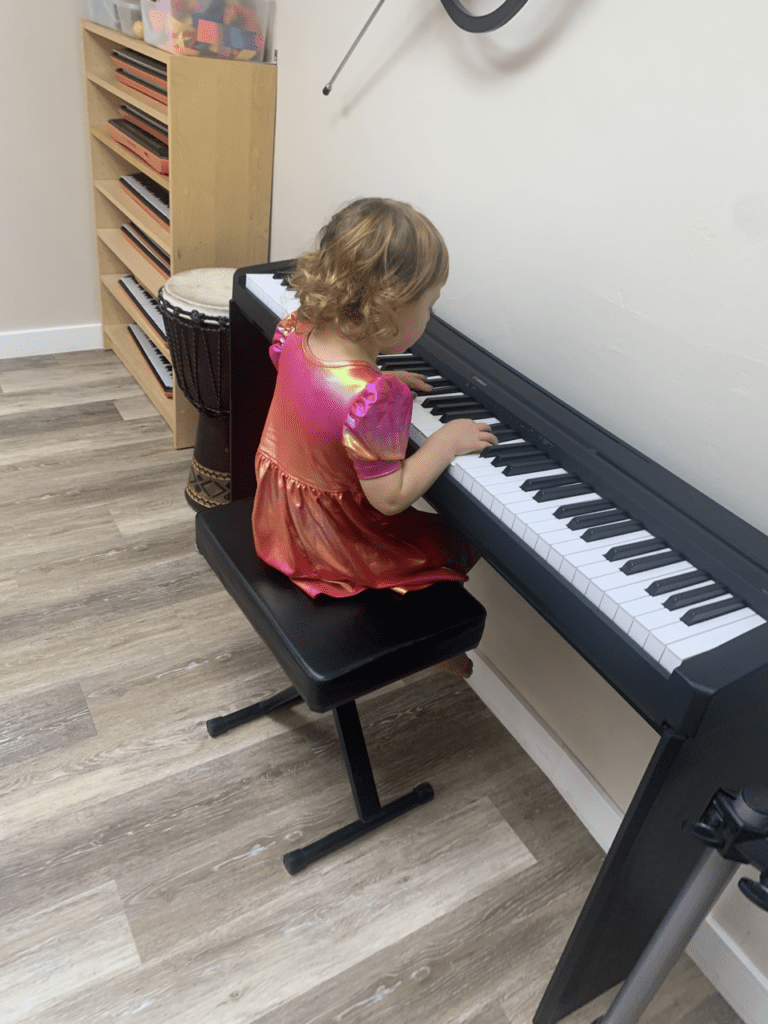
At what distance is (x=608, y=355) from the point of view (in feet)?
4.34

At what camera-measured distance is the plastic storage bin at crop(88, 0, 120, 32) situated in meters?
2.35

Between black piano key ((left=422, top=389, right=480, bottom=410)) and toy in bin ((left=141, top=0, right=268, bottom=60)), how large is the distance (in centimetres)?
139

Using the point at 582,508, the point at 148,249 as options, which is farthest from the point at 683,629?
the point at 148,249

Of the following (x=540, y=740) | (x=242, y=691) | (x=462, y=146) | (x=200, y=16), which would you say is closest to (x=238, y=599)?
(x=242, y=691)

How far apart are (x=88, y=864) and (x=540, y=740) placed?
919mm

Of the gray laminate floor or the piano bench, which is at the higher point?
the piano bench

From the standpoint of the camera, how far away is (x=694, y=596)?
2.96 feet

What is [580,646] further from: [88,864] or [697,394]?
[88,864]

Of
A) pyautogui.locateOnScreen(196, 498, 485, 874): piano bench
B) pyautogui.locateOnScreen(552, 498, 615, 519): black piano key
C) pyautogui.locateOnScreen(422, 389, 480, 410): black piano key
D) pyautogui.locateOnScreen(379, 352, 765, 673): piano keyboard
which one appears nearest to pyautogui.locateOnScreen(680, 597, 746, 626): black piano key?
pyautogui.locateOnScreen(379, 352, 765, 673): piano keyboard

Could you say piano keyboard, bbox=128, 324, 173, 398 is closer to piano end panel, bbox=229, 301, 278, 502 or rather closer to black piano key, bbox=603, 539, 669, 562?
Result: piano end panel, bbox=229, 301, 278, 502

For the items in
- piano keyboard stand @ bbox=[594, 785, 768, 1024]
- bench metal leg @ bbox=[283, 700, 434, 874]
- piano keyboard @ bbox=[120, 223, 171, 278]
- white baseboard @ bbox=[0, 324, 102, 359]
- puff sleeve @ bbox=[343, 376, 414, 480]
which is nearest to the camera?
piano keyboard stand @ bbox=[594, 785, 768, 1024]

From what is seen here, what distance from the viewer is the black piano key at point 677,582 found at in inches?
35.5

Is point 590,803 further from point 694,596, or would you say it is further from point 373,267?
point 373,267

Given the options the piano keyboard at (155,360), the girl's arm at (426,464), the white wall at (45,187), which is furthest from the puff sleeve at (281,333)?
the white wall at (45,187)
